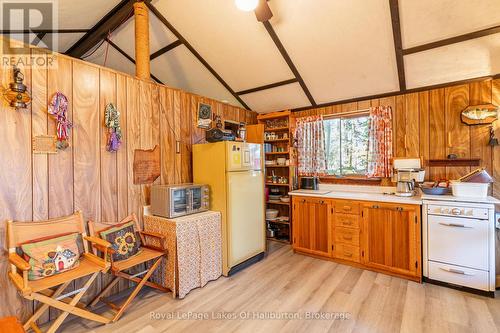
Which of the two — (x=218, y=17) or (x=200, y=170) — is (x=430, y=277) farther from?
(x=218, y=17)

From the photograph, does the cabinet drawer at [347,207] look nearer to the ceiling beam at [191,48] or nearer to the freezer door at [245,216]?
the freezer door at [245,216]

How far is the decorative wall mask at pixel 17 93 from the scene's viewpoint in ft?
6.03

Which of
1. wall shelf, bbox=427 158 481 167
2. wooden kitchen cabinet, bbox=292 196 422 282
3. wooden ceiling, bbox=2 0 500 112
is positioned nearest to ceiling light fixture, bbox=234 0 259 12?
wooden ceiling, bbox=2 0 500 112

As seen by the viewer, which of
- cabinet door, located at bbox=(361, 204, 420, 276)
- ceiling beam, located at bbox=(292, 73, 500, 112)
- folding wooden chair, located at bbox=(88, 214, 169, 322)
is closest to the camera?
folding wooden chair, located at bbox=(88, 214, 169, 322)

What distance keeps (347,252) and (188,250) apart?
6.77ft

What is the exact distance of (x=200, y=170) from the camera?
3.13 metres

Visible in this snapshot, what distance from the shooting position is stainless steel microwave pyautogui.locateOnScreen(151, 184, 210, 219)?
256 centimetres

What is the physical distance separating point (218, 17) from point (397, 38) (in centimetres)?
201

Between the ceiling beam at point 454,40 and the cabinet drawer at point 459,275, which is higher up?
the ceiling beam at point 454,40

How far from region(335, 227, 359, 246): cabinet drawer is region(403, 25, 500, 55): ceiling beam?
2.23 m

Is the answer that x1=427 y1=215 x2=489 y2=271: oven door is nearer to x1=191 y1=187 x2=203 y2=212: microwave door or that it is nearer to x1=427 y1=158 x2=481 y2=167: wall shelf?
x1=427 y1=158 x2=481 y2=167: wall shelf

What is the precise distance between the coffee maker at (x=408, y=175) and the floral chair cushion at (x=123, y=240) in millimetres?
3221

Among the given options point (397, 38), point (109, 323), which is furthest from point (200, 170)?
point (397, 38)

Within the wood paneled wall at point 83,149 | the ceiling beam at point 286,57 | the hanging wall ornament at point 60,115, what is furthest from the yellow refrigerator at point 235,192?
the hanging wall ornament at point 60,115
